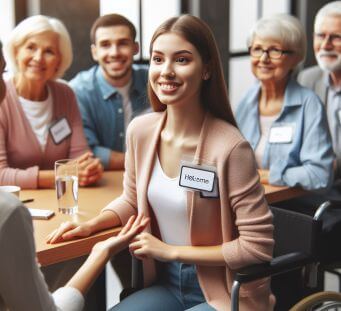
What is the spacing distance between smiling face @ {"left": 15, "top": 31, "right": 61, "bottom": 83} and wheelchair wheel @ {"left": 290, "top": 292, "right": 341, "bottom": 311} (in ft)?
5.37

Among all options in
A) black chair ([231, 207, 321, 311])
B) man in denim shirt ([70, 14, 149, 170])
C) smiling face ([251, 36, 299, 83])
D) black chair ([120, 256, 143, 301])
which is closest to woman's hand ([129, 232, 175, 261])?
black chair ([120, 256, 143, 301])

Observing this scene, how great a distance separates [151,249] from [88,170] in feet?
3.23

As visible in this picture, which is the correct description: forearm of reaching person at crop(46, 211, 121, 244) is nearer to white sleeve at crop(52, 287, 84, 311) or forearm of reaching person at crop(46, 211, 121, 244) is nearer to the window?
white sleeve at crop(52, 287, 84, 311)

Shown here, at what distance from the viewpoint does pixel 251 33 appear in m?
3.04

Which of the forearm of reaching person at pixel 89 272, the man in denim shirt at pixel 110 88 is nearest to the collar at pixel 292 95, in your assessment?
the man in denim shirt at pixel 110 88

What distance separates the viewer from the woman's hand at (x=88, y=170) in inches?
101

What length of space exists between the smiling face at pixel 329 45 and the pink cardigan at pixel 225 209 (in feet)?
6.15

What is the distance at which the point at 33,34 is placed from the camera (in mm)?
2717

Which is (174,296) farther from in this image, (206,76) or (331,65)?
(331,65)

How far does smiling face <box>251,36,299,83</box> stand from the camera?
294cm

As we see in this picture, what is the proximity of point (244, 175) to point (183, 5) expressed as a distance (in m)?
3.22

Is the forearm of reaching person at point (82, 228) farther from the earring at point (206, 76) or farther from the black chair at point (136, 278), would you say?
the earring at point (206, 76)

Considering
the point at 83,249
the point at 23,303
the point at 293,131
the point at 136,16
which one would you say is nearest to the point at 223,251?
the point at 83,249

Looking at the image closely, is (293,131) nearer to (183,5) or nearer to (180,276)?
(180,276)
